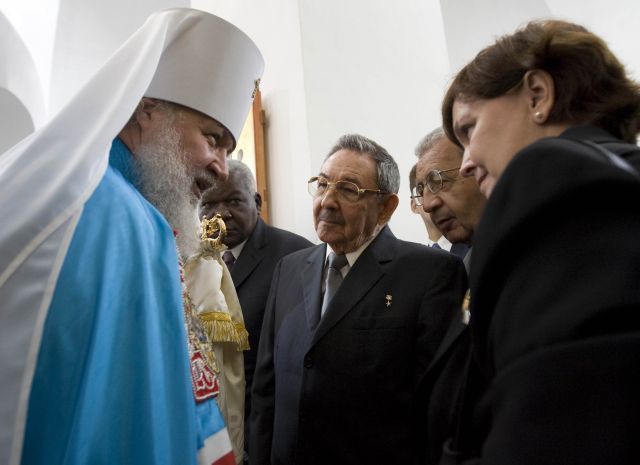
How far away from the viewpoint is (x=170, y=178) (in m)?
1.71

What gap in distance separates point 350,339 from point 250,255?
3.51 feet

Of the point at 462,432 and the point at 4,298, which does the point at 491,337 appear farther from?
the point at 4,298

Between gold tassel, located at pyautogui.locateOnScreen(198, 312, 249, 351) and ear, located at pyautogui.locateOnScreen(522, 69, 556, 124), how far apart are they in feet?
4.82

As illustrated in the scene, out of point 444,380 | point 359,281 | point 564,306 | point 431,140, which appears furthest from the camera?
point 431,140

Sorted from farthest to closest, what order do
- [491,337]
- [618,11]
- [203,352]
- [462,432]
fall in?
[618,11] → [203,352] → [462,432] → [491,337]

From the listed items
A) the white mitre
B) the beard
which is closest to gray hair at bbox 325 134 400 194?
the beard

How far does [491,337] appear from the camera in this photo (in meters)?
0.69

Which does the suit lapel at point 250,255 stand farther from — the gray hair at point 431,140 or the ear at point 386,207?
the gray hair at point 431,140

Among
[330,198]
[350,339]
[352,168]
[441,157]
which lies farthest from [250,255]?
[441,157]

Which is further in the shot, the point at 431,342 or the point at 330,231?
the point at 330,231

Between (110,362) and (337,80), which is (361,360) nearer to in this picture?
(110,362)

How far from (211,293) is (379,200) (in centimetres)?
90

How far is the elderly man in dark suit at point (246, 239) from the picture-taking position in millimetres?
2645

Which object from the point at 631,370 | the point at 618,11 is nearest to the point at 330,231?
the point at 631,370
